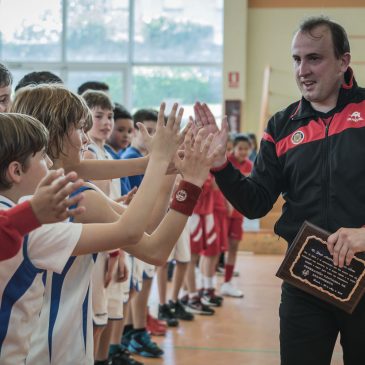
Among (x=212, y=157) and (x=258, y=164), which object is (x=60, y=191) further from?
(x=258, y=164)

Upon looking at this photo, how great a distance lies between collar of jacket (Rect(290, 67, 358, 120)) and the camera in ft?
7.66

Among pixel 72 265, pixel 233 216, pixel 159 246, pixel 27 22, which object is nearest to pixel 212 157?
pixel 159 246

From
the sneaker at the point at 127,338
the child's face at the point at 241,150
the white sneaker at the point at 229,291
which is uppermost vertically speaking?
the child's face at the point at 241,150

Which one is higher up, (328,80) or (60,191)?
(328,80)

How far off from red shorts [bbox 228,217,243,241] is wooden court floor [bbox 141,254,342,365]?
1.77 ft

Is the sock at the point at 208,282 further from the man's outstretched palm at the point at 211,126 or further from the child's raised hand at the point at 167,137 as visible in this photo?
the child's raised hand at the point at 167,137

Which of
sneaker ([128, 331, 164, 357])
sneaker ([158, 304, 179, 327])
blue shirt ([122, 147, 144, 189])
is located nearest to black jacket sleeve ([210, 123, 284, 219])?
blue shirt ([122, 147, 144, 189])

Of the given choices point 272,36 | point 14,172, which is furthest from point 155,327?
point 272,36

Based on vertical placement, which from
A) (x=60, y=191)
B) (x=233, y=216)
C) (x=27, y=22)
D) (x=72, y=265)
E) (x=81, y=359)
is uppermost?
(x=27, y=22)

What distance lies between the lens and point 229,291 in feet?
19.9

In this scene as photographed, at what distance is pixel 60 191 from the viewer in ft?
4.36

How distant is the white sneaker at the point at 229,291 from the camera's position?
19.7 ft

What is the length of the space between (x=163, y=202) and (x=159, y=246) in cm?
34

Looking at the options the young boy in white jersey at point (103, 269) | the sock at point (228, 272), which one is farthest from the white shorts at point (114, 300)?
the sock at point (228, 272)
